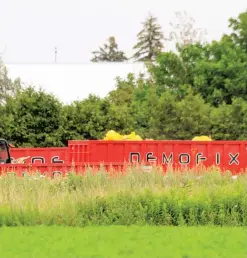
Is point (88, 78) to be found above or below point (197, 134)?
above

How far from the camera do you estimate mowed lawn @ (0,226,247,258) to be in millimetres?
11031

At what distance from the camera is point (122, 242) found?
38.9ft

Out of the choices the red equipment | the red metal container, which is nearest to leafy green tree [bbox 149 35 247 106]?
the red equipment

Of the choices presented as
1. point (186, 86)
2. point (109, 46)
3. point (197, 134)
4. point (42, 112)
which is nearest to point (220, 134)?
point (197, 134)

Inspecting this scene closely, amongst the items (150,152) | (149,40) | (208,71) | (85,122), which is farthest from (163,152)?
(149,40)

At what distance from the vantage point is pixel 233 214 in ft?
47.3

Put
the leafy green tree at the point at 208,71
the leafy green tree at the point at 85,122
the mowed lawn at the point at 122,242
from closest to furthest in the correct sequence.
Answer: the mowed lawn at the point at 122,242 → the leafy green tree at the point at 85,122 → the leafy green tree at the point at 208,71

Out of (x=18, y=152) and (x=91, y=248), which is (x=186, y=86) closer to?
(x=18, y=152)

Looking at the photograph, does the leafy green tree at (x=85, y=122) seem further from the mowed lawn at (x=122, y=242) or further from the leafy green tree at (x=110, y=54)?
the leafy green tree at (x=110, y=54)

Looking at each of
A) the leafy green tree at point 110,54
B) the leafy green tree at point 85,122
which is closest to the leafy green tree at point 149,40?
the leafy green tree at point 110,54

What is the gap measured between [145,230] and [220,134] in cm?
2812

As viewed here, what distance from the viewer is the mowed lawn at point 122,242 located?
11031 mm

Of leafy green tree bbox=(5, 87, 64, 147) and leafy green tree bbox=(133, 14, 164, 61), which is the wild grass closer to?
leafy green tree bbox=(5, 87, 64, 147)

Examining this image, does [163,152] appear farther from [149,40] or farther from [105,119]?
[149,40]
